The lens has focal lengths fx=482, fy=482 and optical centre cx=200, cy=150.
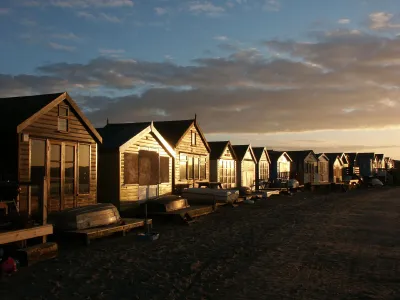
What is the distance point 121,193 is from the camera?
2158 cm

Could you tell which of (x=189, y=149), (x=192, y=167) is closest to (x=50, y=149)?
(x=189, y=149)

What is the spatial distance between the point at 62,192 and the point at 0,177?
2.56 meters

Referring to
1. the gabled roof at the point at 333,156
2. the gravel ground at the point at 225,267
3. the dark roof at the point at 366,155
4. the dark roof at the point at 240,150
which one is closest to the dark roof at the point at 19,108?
the gravel ground at the point at 225,267

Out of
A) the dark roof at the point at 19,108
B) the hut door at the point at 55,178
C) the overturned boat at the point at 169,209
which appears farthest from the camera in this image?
the overturned boat at the point at 169,209

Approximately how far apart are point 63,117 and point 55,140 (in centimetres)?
101

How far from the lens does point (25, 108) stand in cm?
1672

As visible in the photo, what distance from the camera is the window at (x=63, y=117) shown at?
57.8 ft

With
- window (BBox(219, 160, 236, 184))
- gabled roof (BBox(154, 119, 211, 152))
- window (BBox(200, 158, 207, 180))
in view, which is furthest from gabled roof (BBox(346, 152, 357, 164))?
gabled roof (BBox(154, 119, 211, 152))

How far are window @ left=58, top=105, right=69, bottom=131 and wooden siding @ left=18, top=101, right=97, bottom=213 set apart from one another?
0.16m

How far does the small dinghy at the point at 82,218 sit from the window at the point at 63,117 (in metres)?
3.73

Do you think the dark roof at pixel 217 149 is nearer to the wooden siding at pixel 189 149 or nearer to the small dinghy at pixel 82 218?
the wooden siding at pixel 189 149

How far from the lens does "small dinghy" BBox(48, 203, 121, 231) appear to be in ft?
47.4

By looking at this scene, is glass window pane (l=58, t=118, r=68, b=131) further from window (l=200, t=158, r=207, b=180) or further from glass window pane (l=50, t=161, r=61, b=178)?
window (l=200, t=158, r=207, b=180)

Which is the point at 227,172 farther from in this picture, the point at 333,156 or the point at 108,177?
the point at 333,156
